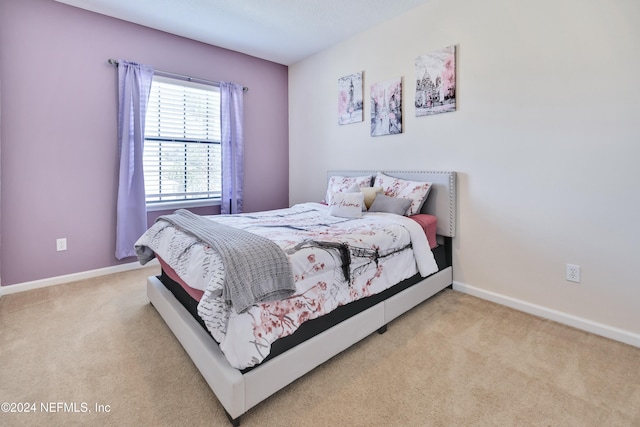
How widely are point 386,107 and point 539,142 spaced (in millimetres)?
1453

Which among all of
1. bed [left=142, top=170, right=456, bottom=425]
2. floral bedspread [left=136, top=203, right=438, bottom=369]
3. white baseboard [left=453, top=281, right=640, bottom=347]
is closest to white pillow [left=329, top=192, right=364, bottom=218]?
floral bedspread [left=136, top=203, right=438, bottom=369]

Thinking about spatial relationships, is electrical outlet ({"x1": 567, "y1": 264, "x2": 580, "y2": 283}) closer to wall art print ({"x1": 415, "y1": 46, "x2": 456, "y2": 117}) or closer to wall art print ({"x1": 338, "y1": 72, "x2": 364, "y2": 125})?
wall art print ({"x1": 415, "y1": 46, "x2": 456, "y2": 117})

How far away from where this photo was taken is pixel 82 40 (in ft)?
9.71

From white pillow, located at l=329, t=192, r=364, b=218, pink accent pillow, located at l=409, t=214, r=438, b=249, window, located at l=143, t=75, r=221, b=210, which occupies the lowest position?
pink accent pillow, located at l=409, t=214, r=438, b=249

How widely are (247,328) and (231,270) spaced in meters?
0.25

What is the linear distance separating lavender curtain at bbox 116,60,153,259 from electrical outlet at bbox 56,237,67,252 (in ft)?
1.40

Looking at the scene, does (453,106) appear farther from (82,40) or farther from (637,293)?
(82,40)

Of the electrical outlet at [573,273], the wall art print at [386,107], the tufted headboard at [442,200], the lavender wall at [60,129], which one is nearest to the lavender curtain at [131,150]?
the lavender wall at [60,129]

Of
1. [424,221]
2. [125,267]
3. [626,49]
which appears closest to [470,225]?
[424,221]

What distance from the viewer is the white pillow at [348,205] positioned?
265cm

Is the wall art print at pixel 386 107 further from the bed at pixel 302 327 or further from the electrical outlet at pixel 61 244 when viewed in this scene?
the electrical outlet at pixel 61 244

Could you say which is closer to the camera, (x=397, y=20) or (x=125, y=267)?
(x=397, y=20)

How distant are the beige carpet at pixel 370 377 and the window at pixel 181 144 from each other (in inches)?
64.7

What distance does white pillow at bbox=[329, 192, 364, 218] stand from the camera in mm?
2652
